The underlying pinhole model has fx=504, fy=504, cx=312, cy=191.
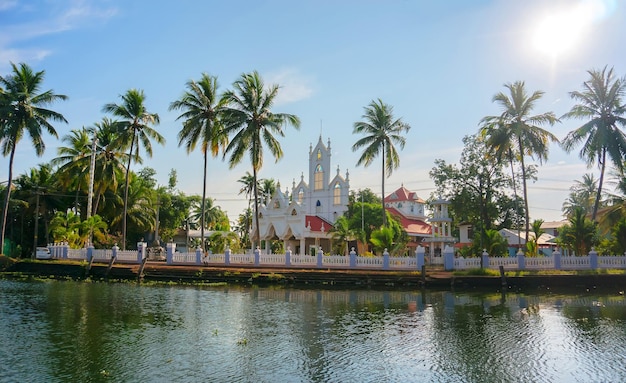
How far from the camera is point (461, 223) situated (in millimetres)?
45125

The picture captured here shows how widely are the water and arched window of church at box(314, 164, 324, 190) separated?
23345mm

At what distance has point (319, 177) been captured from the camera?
44938 mm

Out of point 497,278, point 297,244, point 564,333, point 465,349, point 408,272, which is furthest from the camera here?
point 297,244

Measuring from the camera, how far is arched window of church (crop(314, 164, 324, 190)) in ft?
147

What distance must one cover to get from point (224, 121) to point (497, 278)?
1961 centimetres

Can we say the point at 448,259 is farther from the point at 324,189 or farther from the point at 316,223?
the point at 324,189

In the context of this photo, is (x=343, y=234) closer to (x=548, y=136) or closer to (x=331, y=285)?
(x=331, y=285)

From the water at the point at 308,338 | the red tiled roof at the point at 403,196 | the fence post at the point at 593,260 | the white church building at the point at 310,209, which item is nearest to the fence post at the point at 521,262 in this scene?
the fence post at the point at 593,260

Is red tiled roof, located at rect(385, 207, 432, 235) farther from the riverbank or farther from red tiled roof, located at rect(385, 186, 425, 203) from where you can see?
the riverbank

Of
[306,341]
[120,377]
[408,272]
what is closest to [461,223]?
[408,272]

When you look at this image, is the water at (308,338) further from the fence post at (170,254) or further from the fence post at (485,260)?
the fence post at (170,254)

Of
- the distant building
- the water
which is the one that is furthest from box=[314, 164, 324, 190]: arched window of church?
the water

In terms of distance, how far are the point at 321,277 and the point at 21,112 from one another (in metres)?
23.7

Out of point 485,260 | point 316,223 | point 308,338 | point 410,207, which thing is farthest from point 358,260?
point 410,207
